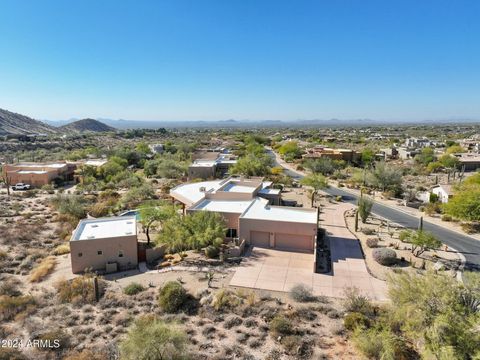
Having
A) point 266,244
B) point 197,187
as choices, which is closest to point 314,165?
point 197,187

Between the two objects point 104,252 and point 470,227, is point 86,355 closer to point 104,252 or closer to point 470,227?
point 104,252

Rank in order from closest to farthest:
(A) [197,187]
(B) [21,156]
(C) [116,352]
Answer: (C) [116,352] < (A) [197,187] < (B) [21,156]

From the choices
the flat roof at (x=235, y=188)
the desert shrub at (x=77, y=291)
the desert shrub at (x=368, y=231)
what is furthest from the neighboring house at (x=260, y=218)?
the desert shrub at (x=77, y=291)

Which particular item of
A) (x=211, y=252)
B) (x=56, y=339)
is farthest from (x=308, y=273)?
(x=56, y=339)

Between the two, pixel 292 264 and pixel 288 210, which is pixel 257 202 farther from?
pixel 292 264

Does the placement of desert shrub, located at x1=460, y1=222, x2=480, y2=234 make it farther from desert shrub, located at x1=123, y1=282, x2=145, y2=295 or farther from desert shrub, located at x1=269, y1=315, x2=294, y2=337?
desert shrub, located at x1=123, y1=282, x2=145, y2=295

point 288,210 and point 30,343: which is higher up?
point 288,210

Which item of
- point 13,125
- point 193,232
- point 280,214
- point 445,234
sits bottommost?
point 445,234
